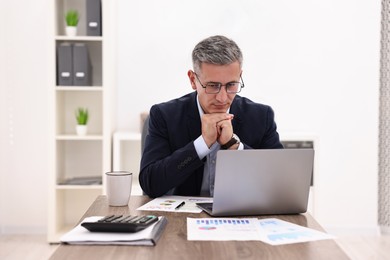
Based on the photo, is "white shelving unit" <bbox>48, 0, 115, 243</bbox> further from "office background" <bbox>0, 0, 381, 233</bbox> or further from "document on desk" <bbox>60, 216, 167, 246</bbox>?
"document on desk" <bbox>60, 216, 167, 246</bbox>

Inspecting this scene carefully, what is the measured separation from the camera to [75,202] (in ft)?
13.6

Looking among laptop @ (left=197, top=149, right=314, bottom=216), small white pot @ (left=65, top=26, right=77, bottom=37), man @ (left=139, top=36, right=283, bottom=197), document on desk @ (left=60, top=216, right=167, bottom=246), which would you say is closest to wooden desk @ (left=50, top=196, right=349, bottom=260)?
document on desk @ (left=60, top=216, right=167, bottom=246)

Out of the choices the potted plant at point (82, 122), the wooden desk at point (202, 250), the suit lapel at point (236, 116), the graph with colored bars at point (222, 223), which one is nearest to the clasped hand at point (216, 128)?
the suit lapel at point (236, 116)

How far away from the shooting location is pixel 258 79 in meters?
4.20

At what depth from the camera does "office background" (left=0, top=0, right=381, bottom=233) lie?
4.11 metres

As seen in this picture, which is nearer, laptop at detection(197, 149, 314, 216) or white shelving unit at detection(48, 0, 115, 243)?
laptop at detection(197, 149, 314, 216)

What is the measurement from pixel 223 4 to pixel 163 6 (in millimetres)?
475

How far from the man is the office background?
1976 mm

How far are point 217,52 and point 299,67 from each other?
7.77 ft

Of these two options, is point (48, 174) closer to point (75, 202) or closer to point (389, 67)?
point (75, 202)

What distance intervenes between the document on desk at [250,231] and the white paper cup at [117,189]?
1.05ft

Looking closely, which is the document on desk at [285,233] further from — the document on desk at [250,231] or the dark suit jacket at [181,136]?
the dark suit jacket at [181,136]

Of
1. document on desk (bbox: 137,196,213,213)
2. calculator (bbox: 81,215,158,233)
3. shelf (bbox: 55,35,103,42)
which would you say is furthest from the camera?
shelf (bbox: 55,35,103,42)

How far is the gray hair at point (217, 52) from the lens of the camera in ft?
6.37
